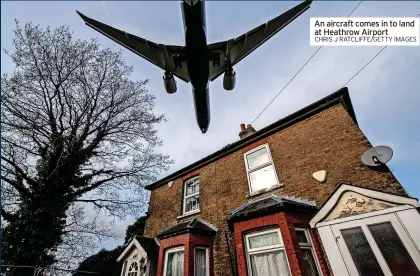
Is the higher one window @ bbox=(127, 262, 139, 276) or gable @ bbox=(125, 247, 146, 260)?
gable @ bbox=(125, 247, 146, 260)

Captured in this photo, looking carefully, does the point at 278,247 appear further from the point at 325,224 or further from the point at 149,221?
the point at 149,221

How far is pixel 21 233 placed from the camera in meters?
9.26

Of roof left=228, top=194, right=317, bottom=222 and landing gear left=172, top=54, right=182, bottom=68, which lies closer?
landing gear left=172, top=54, right=182, bottom=68

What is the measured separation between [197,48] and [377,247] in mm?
6197

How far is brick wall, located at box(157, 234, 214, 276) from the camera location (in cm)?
774

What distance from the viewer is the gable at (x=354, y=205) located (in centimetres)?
598

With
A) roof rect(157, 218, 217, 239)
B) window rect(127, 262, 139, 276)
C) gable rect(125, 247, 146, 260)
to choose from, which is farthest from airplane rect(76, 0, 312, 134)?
window rect(127, 262, 139, 276)

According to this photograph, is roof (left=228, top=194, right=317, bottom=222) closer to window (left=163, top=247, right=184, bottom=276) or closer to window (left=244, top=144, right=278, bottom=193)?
window (left=244, top=144, right=278, bottom=193)

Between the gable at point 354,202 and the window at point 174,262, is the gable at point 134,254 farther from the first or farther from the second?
the gable at point 354,202

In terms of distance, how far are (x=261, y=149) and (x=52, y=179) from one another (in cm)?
951

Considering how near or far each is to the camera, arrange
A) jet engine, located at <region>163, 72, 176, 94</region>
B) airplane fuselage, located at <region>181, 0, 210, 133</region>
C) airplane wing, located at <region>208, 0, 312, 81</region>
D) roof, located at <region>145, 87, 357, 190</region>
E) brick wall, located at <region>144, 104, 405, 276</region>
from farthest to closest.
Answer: roof, located at <region>145, 87, 357, 190</region>
brick wall, located at <region>144, 104, 405, 276</region>
jet engine, located at <region>163, 72, 176, 94</region>
airplane wing, located at <region>208, 0, 312, 81</region>
airplane fuselage, located at <region>181, 0, 210, 133</region>

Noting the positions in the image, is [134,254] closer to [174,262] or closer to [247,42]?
[174,262]

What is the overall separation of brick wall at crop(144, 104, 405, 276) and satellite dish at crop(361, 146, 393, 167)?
248 millimetres

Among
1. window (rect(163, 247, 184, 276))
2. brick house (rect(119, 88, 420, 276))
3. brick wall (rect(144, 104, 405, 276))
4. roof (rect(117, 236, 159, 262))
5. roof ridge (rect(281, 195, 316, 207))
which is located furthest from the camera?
roof (rect(117, 236, 159, 262))
